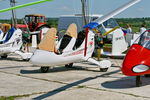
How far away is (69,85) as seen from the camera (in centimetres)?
718

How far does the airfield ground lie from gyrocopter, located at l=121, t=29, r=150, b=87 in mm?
405

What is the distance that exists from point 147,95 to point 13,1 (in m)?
17.1

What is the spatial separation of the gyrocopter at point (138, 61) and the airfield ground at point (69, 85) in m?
0.40

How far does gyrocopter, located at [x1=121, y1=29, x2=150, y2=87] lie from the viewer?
6645 millimetres

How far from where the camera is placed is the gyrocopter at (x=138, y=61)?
6.64 meters

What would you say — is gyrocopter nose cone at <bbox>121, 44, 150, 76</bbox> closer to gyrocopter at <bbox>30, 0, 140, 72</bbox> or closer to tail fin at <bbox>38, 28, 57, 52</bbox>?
gyrocopter at <bbox>30, 0, 140, 72</bbox>

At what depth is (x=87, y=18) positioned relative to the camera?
14.3 meters

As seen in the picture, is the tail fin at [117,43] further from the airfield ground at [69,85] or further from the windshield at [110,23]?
the windshield at [110,23]

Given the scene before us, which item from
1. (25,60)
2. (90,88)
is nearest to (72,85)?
(90,88)

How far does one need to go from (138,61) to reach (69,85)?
1749mm

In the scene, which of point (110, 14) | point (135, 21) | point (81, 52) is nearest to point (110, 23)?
point (135, 21)

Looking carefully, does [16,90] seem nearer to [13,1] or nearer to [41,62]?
[41,62]

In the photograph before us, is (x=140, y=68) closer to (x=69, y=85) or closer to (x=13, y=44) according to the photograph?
(x=69, y=85)

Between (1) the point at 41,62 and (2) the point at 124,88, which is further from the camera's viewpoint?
(1) the point at 41,62
